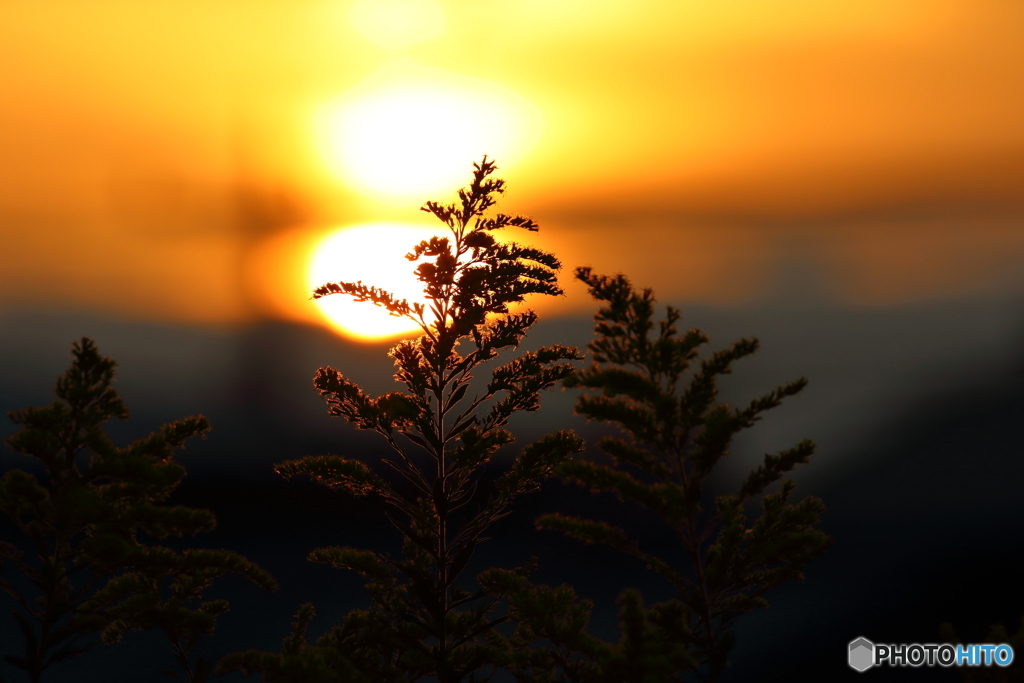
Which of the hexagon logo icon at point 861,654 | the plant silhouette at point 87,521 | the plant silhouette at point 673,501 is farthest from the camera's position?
the hexagon logo icon at point 861,654

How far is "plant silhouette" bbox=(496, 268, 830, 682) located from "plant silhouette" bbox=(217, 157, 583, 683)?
654 millimetres

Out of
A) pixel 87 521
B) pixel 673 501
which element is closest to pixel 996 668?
pixel 673 501

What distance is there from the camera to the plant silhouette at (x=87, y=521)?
948 cm

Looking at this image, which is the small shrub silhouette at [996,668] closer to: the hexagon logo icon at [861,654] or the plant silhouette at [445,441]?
the hexagon logo icon at [861,654]

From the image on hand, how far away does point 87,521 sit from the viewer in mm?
9609

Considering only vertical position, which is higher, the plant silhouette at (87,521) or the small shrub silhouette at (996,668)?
the plant silhouette at (87,521)

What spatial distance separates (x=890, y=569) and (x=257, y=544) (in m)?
154

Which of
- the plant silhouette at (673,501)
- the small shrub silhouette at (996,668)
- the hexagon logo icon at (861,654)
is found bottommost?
the hexagon logo icon at (861,654)

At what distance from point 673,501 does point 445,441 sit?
3534 mm

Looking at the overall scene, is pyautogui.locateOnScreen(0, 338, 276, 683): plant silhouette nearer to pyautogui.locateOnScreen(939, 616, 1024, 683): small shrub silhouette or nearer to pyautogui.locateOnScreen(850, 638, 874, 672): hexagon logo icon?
pyautogui.locateOnScreen(939, 616, 1024, 683): small shrub silhouette

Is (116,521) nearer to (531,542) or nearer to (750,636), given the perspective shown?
(750,636)

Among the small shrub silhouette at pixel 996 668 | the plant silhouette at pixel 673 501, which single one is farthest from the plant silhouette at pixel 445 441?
the small shrub silhouette at pixel 996 668

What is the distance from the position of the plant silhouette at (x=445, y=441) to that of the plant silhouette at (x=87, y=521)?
177 centimetres

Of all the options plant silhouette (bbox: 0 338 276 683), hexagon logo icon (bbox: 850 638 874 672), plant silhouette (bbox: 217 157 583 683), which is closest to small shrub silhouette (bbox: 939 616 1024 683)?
hexagon logo icon (bbox: 850 638 874 672)
